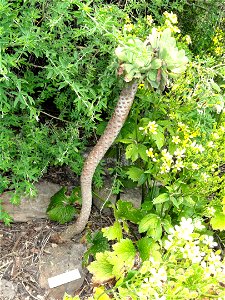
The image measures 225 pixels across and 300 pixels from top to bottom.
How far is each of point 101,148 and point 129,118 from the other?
0.46 m

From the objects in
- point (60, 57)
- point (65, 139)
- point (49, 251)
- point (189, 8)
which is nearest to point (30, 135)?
point (65, 139)

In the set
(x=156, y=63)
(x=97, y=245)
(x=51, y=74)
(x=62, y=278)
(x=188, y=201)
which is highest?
(x=156, y=63)

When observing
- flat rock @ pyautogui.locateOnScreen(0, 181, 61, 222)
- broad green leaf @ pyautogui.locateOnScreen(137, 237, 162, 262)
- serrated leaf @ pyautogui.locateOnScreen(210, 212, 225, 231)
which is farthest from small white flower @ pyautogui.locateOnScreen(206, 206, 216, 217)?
flat rock @ pyautogui.locateOnScreen(0, 181, 61, 222)

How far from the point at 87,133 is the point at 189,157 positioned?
0.64 m

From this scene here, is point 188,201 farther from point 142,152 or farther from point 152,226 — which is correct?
point 142,152

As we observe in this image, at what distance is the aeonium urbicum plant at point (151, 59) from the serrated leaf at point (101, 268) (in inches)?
43.6

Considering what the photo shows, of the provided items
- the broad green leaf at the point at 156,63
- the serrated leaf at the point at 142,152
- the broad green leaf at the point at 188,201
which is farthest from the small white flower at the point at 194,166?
the broad green leaf at the point at 156,63

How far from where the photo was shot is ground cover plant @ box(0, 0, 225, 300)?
187 centimetres

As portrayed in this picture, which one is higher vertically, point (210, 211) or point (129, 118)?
point (129, 118)

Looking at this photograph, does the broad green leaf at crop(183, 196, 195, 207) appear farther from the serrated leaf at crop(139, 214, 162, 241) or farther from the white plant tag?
the white plant tag

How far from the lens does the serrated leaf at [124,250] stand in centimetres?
244

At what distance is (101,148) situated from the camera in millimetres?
2195

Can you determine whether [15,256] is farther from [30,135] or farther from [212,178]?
[212,178]

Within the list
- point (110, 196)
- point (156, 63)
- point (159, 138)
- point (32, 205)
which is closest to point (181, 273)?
point (159, 138)
